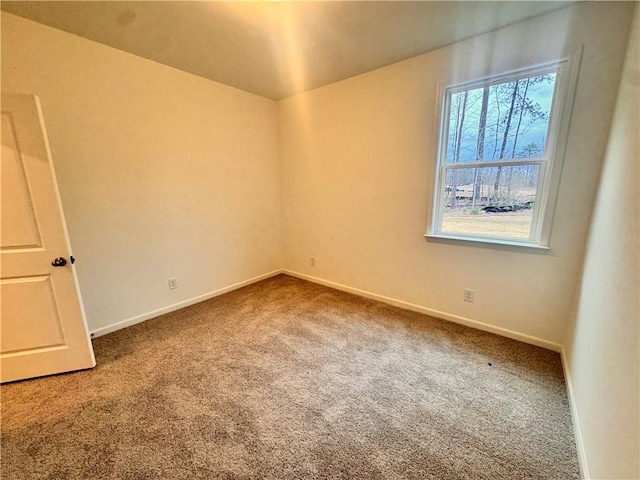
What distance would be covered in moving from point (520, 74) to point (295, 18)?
182 centimetres

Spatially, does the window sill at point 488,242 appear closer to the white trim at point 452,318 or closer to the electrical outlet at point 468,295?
the electrical outlet at point 468,295

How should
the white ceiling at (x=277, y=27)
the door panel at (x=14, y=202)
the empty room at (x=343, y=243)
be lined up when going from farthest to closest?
the white ceiling at (x=277, y=27) → the door panel at (x=14, y=202) → the empty room at (x=343, y=243)

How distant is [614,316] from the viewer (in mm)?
1187

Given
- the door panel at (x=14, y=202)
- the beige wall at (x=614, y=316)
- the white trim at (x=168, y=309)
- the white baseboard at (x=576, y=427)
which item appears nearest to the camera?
the beige wall at (x=614, y=316)

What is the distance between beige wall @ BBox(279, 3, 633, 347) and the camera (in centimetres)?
183

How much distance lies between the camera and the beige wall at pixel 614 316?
0.96 meters

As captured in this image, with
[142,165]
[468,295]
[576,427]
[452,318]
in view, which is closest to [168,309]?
[142,165]

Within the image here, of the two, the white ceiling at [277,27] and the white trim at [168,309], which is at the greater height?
the white ceiling at [277,27]

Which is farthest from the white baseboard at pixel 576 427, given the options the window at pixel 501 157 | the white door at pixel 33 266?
the white door at pixel 33 266

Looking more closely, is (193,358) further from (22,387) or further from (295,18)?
(295,18)

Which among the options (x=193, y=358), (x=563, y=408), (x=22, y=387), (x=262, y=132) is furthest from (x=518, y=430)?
(x=262, y=132)

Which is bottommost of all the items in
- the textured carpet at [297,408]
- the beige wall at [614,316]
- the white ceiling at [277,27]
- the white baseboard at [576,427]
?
the textured carpet at [297,408]

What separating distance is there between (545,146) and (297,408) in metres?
2.64

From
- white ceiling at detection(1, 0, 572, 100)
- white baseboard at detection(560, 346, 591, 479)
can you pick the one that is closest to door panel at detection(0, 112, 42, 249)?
white ceiling at detection(1, 0, 572, 100)
